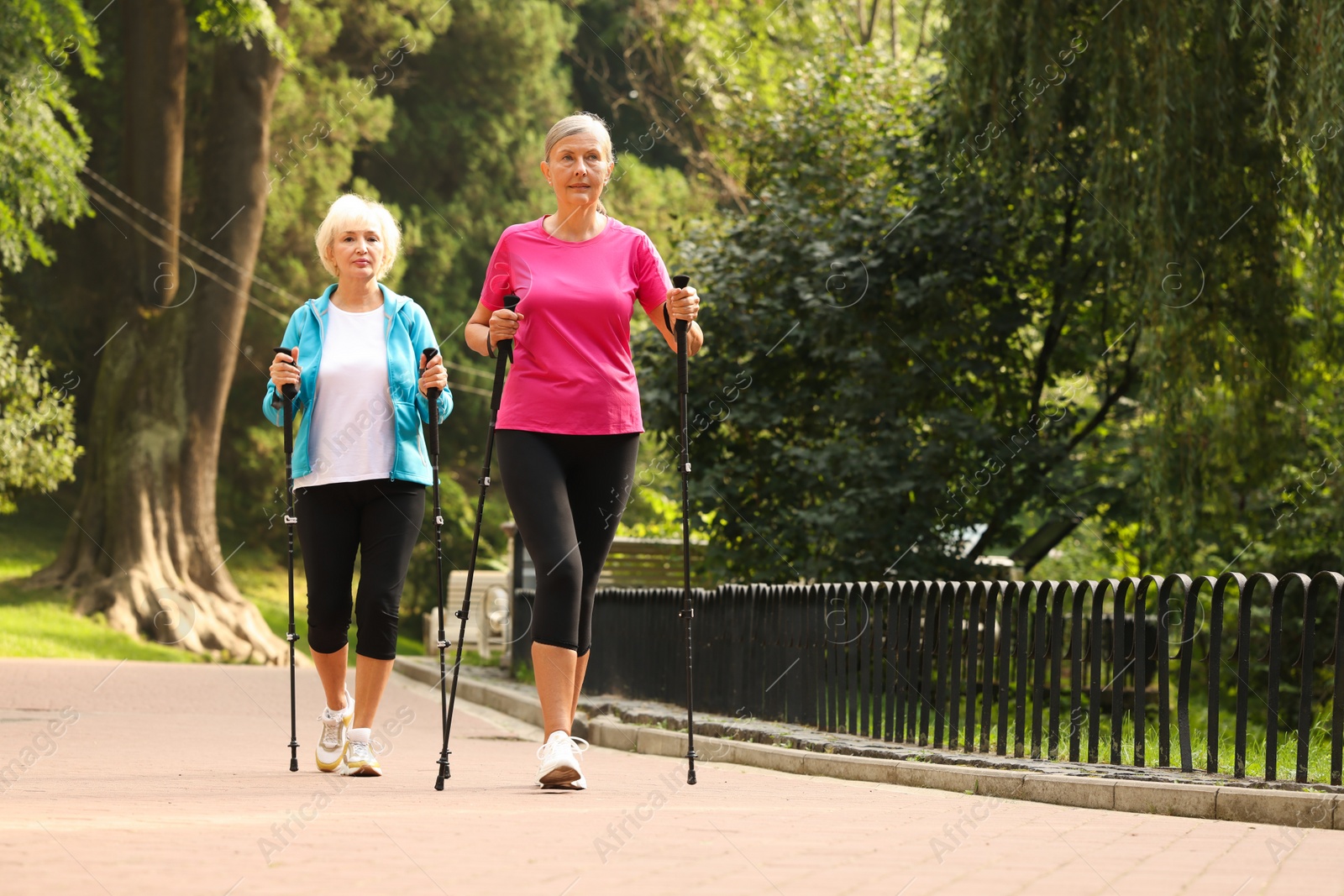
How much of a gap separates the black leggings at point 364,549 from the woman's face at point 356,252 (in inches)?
36.7

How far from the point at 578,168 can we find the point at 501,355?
0.76 m

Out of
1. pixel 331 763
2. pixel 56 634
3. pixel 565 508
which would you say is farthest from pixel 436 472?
pixel 56 634

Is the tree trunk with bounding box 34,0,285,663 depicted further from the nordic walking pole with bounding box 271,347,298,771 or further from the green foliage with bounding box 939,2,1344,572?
the nordic walking pole with bounding box 271,347,298,771

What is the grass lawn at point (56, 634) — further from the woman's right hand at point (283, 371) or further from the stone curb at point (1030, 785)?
the woman's right hand at point (283, 371)

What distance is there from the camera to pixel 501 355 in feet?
19.5

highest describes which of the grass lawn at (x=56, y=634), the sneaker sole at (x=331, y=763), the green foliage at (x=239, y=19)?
the green foliage at (x=239, y=19)

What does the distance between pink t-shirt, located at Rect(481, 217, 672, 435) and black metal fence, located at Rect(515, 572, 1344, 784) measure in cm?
244

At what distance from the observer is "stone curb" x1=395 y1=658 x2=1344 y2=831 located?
17.9 feet

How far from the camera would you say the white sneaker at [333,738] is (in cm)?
633

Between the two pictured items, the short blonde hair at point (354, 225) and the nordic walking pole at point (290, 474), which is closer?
the nordic walking pole at point (290, 474)

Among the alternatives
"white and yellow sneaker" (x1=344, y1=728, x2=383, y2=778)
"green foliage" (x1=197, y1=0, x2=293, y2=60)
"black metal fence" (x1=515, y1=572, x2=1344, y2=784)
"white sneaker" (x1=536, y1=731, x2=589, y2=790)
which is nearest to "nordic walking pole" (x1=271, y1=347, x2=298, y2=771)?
"white and yellow sneaker" (x1=344, y1=728, x2=383, y2=778)

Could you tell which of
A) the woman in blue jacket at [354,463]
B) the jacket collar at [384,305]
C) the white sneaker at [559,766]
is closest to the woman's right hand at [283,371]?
the woman in blue jacket at [354,463]

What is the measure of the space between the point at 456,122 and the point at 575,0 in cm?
478

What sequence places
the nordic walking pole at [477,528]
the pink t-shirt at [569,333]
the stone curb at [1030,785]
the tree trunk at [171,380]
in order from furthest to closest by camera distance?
the tree trunk at [171,380] < the pink t-shirt at [569,333] < the nordic walking pole at [477,528] < the stone curb at [1030,785]
